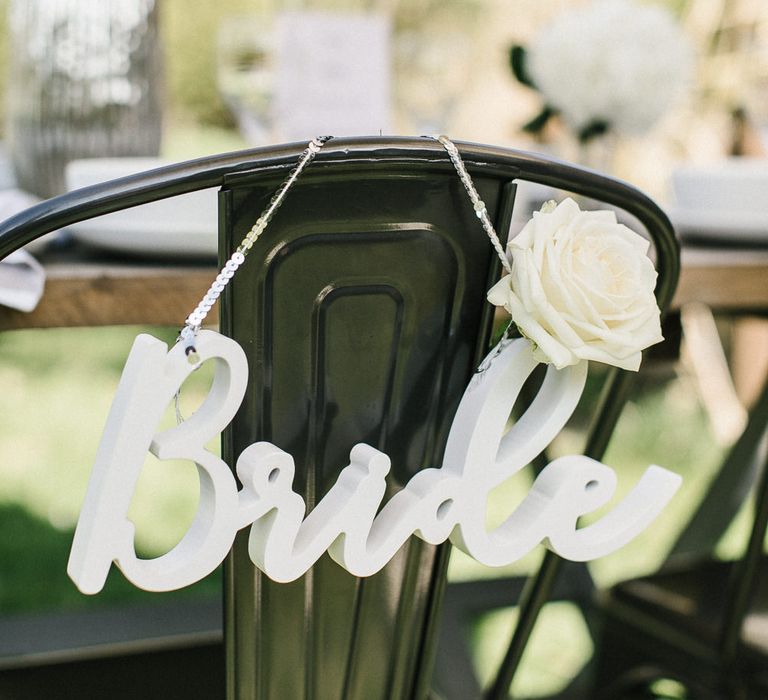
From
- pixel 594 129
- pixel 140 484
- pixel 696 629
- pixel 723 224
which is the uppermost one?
pixel 594 129

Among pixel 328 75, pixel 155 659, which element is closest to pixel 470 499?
pixel 155 659

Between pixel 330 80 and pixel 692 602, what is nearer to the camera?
pixel 692 602

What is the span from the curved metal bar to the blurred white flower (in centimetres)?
77

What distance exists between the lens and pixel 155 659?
3.68 ft

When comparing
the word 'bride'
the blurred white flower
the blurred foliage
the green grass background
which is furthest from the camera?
the blurred foliage

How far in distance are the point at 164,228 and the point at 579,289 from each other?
0.38 meters

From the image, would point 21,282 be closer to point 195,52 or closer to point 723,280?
point 723,280

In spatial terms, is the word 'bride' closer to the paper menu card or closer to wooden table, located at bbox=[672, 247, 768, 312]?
wooden table, located at bbox=[672, 247, 768, 312]

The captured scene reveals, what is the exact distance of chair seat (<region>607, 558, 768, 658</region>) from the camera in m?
1.01

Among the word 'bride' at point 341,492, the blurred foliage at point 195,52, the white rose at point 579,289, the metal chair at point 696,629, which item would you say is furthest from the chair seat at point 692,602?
the blurred foliage at point 195,52

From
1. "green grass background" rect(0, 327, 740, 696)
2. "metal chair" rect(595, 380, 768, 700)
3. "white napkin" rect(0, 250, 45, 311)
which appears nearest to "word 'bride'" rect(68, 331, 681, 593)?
"white napkin" rect(0, 250, 45, 311)

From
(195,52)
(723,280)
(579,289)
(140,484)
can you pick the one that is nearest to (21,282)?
(579,289)

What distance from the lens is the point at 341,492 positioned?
0.49 meters

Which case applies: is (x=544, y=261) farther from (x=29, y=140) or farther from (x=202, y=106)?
(x=202, y=106)
